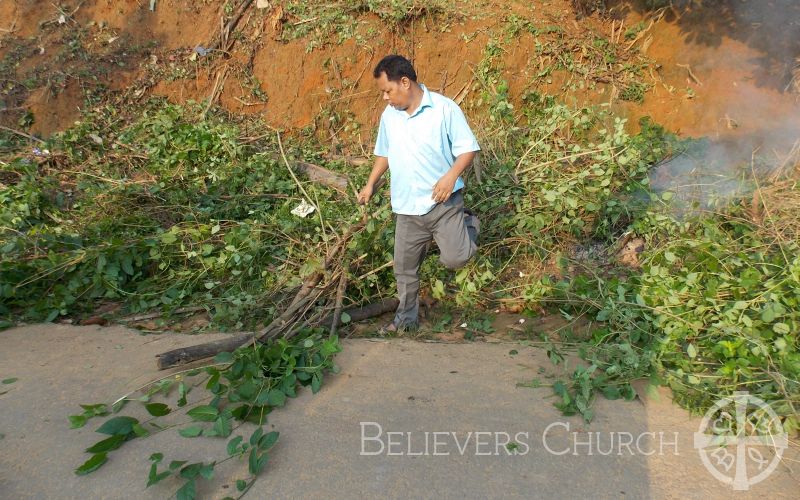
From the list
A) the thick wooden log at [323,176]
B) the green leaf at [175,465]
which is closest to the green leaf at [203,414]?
the green leaf at [175,465]

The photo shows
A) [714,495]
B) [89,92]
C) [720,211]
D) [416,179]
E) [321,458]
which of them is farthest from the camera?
[89,92]

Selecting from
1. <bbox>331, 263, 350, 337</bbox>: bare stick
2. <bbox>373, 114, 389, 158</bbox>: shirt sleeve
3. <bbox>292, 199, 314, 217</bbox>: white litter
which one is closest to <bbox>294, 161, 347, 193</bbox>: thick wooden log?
<bbox>292, 199, 314, 217</bbox>: white litter

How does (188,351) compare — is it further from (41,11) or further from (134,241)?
(41,11)

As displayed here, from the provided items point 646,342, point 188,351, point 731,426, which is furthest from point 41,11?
point 731,426

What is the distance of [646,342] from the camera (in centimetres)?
340

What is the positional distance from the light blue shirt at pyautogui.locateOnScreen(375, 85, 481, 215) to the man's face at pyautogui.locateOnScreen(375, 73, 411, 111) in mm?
108

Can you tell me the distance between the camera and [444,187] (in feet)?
11.0

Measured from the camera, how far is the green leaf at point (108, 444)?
2.49 meters

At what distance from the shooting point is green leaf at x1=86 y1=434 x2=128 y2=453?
8.16 ft

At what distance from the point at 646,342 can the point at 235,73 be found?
6.26 metres

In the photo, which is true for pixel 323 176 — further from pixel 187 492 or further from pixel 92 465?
pixel 187 492

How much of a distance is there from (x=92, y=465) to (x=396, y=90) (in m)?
2.41

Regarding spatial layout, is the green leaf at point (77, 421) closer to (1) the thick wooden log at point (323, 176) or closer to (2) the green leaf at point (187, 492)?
(2) the green leaf at point (187, 492)

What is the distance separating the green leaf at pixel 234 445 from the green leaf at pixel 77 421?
0.76m
